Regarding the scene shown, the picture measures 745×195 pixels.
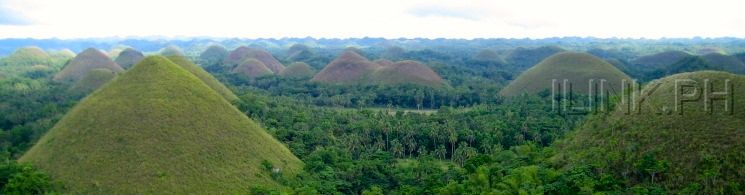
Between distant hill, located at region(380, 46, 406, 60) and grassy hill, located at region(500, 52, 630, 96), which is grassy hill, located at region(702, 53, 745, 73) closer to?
grassy hill, located at region(500, 52, 630, 96)

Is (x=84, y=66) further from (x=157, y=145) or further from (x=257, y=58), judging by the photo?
(x=157, y=145)

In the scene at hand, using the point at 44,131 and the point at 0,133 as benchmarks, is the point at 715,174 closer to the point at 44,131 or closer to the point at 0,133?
the point at 44,131

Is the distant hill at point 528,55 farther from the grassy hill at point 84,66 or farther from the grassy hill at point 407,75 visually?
the grassy hill at point 84,66

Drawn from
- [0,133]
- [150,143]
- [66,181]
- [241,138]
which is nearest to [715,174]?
[241,138]

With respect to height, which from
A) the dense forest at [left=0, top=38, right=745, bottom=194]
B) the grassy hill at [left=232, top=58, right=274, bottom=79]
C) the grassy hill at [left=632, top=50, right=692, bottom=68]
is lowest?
the dense forest at [left=0, top=38, right=745, bottom=194]

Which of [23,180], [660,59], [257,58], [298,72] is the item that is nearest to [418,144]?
[23,180]

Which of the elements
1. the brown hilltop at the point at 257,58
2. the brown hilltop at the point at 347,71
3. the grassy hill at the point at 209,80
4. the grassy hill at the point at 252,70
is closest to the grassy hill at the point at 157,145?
the grassy hill at the point at 209,80

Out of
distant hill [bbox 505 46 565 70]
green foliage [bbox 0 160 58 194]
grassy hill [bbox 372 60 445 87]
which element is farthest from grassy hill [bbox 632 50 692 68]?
green foliage [bbox 0 160 58 194]
